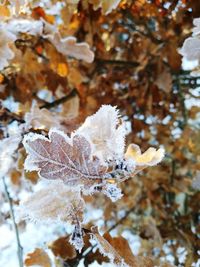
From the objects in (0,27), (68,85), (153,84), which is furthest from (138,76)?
(0,27)

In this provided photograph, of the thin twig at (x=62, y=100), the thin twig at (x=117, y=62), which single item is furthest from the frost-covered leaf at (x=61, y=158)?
the thin twig at (x=117, y=62)

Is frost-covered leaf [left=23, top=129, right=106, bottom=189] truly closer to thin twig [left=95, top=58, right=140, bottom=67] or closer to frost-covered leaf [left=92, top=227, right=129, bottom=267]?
frost-covered leaf [left=92, top=227, right=129, bottom=267]

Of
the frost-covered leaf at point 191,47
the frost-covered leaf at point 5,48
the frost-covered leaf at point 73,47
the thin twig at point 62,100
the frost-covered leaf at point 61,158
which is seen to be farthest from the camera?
the thin twig at point 62,100

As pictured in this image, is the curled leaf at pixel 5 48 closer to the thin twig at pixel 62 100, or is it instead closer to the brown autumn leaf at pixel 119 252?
the brown autumn leaf at pixel 119 252

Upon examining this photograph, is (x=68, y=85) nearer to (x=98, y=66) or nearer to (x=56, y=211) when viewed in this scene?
(x=98, y=66)

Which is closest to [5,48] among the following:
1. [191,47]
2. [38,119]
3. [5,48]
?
[5,48]

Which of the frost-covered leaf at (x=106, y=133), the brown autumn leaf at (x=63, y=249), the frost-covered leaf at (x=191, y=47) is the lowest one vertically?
the brown autumn leaf at (x=63, y=249)

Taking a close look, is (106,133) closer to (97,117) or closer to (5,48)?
(97,117)
